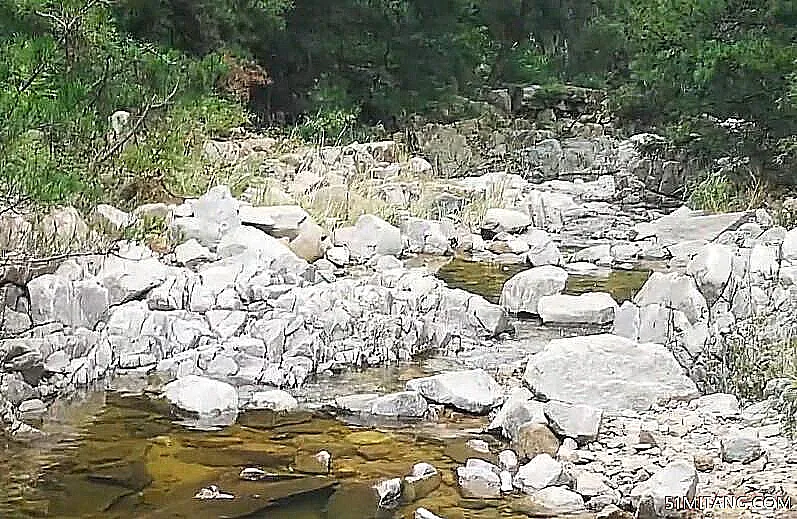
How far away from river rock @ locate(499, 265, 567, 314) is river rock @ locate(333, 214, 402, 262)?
5.89ft

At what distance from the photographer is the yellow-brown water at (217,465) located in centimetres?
446

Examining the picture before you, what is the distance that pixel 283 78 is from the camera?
1617 centimetres

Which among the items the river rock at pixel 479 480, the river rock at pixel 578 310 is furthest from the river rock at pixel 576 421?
the river rock at pixel 578 310

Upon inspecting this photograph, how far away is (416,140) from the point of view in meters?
17.1

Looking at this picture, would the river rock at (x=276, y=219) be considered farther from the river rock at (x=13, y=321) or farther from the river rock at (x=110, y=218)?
the river rock at (x=13, y=321)

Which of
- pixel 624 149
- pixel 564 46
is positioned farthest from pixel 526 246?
pixel 564 46

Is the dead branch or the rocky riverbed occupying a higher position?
the dead branch

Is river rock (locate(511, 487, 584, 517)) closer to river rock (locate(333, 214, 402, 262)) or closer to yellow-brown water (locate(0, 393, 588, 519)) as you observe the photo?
yellow-brown water (locate(0, 393, 588, 519))

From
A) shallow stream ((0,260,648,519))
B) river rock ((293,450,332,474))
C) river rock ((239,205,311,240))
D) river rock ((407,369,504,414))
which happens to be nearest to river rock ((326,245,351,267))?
river rock ((239,205,311,240))

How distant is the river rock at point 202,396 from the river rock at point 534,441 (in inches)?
60.9

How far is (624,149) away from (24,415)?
15.0m

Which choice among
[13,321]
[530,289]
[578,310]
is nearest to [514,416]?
[578,310]

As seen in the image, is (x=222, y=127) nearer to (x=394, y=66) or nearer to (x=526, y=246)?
(x=526, y=246)

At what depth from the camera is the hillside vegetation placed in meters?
6.06
